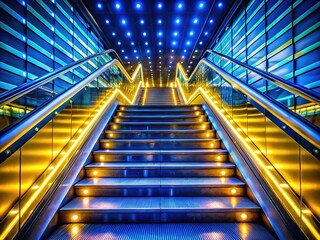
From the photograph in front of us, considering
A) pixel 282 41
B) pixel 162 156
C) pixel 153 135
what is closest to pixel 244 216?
pixel 162 156

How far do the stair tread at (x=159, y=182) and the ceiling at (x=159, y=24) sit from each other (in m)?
7.29

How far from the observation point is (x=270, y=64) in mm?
5363

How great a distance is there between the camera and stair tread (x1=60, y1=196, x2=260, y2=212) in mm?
1971

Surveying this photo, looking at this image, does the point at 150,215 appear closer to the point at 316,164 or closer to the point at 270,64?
the point at 316,164

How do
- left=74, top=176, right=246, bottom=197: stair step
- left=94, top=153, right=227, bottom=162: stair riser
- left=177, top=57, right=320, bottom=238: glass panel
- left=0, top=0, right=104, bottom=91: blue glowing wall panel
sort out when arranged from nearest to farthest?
left=177, top=57, right=320, bottom=238: glass panel → left=74, top=176, right=246, bottom=197: stair step → left=94, top=153, right=227, bottom=162: stair riser → left=0, top=0, right=104, bottom=91: blue glowing wall panel

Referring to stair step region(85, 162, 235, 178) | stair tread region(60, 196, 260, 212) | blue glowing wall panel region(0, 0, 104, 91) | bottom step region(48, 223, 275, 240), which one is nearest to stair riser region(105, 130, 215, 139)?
stair step region(85, 162, 235, 178)

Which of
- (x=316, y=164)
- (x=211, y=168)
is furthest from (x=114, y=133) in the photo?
(x=316, y=164)

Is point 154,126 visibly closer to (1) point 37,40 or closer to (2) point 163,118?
(2) point 163,118

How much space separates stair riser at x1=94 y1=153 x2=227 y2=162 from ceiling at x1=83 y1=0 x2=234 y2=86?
22.5 ft

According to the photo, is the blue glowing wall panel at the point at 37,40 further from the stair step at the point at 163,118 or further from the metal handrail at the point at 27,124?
the metal handrail at the point at 27,124

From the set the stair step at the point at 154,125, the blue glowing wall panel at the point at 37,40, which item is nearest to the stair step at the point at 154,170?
the stair step at the point at 154,125

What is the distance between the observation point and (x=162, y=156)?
2.92 metres

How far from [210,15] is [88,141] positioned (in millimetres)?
7976

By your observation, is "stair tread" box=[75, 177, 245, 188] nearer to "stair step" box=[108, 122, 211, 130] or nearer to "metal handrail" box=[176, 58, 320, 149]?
"metal handrail" box=[176, 58, 320, 149]
